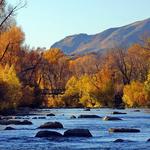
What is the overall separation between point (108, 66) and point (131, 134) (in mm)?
73251

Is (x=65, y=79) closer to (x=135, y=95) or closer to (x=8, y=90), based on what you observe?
(x=135, y=95)

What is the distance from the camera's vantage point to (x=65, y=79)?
445 ft

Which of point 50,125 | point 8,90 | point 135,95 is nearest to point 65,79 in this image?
point 135,95

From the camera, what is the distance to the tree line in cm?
9188

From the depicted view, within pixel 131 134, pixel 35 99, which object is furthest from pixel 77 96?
pixel 131 134

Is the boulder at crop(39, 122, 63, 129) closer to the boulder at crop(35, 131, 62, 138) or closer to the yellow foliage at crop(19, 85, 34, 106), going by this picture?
the boulder at crop(35, 131, 62, 138)

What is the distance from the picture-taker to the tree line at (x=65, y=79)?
301ft

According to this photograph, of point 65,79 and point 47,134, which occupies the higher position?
point 65,79

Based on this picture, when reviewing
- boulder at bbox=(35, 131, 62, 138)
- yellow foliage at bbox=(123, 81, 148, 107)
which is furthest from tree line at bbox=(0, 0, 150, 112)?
boulder at bbox=(35, 131, 62, 138)

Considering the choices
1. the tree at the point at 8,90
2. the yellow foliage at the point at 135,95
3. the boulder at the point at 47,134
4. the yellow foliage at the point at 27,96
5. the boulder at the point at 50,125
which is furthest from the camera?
the yellow foliage at the point at 135,95

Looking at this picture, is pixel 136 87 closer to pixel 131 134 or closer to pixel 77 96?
pixel 77 96

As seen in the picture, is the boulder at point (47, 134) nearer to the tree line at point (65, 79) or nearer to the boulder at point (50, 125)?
the boulder at point (50, 125)

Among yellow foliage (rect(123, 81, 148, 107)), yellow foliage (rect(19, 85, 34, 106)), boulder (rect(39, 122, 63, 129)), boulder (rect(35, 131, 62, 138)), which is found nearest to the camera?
boulder (rect(35, 131, 62, 138))

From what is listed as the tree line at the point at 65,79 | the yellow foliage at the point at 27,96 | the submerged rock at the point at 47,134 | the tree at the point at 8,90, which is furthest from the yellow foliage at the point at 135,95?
the submerged rock at the point at 47,134
